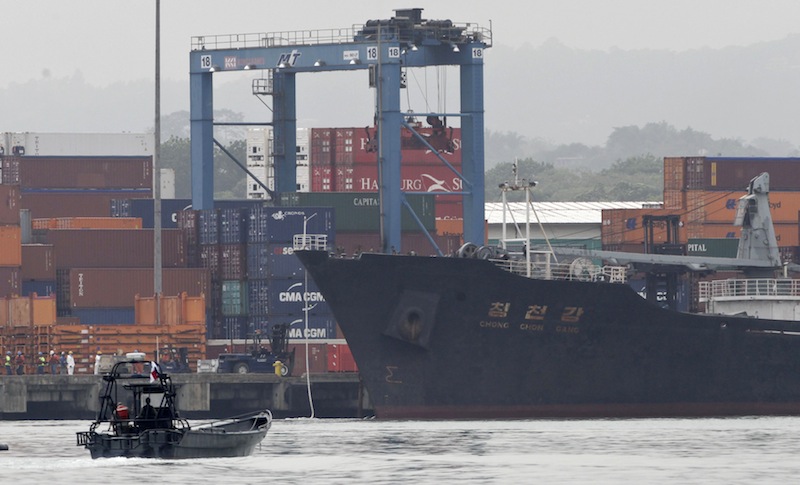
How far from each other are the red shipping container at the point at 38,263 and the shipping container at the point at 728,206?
105ft

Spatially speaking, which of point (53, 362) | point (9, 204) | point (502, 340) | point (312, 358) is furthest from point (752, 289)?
point (9, 204)

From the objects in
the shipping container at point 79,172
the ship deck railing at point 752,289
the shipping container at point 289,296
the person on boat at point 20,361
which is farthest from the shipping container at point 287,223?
the shipping container at point 79,172

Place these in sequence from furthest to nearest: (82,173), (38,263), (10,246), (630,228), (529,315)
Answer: (82,173) → (630,228) → (38,263) → (10,246) → (529,315)

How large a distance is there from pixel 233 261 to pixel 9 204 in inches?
424

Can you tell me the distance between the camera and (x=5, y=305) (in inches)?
3066

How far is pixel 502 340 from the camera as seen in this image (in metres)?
64.5

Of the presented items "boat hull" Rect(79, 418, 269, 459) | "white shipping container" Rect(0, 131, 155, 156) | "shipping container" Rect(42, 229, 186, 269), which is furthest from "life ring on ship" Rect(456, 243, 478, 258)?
"white shipping container" Rect(0, 131, 155, 156)

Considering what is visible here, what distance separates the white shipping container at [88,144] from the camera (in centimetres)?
12556

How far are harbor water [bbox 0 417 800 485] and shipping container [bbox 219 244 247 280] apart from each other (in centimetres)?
1567

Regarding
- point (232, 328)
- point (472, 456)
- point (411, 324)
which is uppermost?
point (411, 324)

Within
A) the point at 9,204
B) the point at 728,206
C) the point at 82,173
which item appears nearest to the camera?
the point at 9,204

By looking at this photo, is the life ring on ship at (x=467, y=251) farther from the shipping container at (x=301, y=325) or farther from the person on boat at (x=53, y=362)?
the person on boat at (x=53, y=362)

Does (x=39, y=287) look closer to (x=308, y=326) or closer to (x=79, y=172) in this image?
(x=308, y=326)

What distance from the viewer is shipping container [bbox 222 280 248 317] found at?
81188mm
